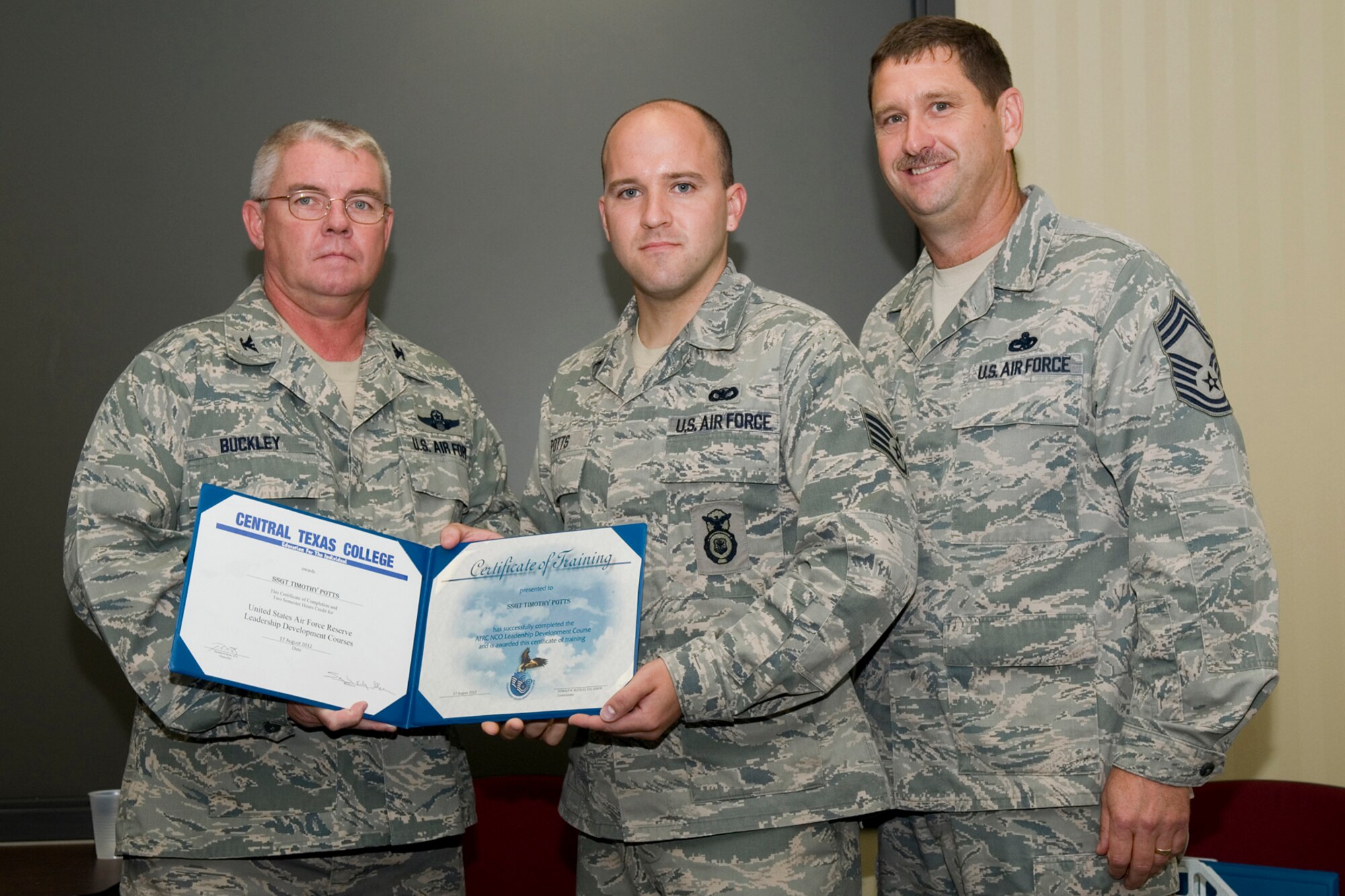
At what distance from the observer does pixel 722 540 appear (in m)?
1.88

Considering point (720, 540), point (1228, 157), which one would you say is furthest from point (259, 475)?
point (1228, 157)

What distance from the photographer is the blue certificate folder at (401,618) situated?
1.72 m

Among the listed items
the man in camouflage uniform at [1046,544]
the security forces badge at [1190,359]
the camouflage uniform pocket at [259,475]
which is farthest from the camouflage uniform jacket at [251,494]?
the security forces badge at [1190,359]

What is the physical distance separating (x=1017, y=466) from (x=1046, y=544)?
14cm

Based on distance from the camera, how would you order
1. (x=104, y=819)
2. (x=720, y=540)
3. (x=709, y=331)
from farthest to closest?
(x=104, y=819) < (x=709, y=331) < (x=720, y=540)

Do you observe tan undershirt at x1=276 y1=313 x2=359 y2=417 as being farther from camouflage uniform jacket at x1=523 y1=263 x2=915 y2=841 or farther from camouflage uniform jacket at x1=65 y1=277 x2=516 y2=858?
camouflage uniform jacket at x1=523 y1=263 x2=915 y2=841

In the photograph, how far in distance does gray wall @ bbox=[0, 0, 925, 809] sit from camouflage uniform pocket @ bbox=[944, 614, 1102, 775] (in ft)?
4.45

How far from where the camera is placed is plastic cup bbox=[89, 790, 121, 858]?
260 cm

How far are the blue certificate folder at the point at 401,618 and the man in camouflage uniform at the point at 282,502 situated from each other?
0.09m

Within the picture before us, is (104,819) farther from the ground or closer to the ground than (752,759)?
closer to the ground

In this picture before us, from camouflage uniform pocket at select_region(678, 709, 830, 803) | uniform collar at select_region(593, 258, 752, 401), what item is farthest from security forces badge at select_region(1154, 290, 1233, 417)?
camouflage uniform pocket at select_region(678, 709, 830, 803)

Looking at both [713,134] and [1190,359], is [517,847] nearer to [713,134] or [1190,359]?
[713,134]

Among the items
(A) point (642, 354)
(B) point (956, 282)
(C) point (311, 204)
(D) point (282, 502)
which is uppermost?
(C) point (311, 204)

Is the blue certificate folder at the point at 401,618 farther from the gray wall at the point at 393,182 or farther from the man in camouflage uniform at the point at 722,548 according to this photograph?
the gray wall at the point at 393,182
